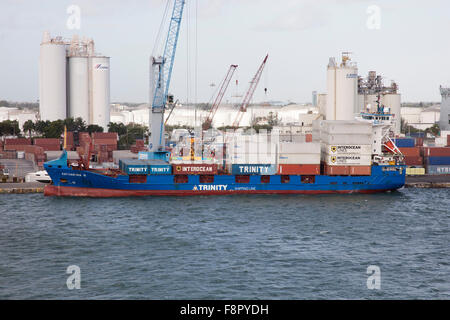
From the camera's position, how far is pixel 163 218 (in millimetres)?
34438

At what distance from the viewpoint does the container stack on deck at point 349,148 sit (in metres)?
43.2

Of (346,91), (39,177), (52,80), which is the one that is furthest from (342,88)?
(52,80)

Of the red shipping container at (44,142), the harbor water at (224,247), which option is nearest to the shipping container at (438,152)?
the harbor water at (224,247)

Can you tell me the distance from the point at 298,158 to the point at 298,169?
80cm

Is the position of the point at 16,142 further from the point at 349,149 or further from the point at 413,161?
the point at 413,161

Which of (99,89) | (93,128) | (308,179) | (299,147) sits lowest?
(308,179)

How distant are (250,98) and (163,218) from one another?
3272cm

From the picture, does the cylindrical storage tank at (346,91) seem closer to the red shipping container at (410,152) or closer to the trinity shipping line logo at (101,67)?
the red shipping container at (410,152)

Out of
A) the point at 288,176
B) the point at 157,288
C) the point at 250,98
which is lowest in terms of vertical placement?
the point at 157,288

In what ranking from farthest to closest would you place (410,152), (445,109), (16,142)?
(445,109), (16,142), (410,152)

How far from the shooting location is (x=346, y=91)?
6750cm

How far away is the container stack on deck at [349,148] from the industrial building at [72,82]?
51.4m

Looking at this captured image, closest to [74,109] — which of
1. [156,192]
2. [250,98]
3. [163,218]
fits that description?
[250,98]

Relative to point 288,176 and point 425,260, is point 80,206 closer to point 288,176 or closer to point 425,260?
point 288,176
